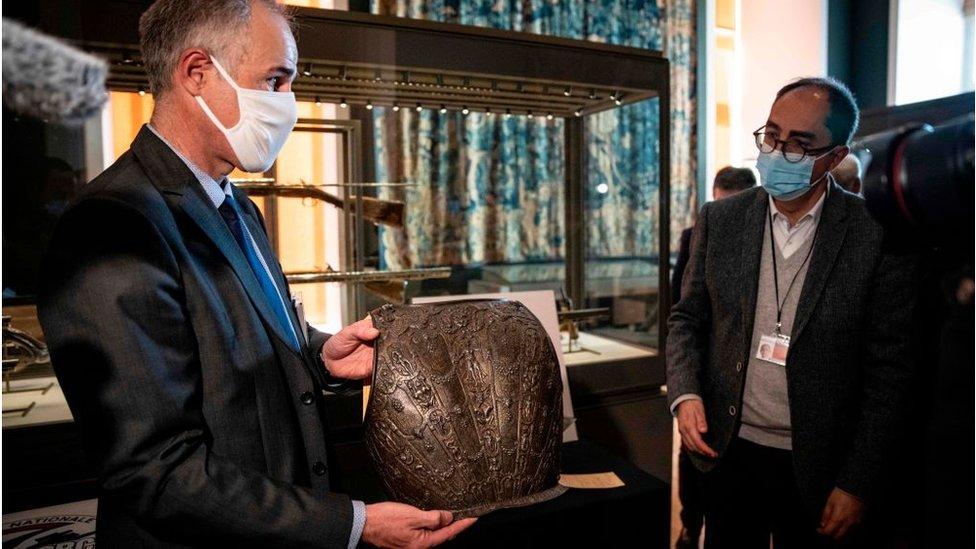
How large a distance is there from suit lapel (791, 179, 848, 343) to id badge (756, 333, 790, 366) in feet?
0.17

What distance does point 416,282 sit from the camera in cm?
340

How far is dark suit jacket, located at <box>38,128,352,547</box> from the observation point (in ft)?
3.18

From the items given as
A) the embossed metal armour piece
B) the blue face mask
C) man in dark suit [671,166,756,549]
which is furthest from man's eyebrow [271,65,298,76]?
man in dark suit [671,166,756,549]

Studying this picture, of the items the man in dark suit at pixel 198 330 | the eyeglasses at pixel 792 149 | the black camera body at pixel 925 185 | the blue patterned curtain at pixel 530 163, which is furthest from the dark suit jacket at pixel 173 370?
the blue patterned curtain at pixel 530 163

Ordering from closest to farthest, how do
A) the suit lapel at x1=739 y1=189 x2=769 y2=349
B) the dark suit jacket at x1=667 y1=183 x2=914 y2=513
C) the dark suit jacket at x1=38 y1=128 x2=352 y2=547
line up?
1. the dark suit jacket at x1=38 y1=128 x2=352 y2=547
2. the dark suit jacket at x1=667 y1=183 x2=914 y2=513
3. the suit lapel at x1=739 y1=189 x2=769 y2=349

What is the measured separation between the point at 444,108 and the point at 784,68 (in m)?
3.75

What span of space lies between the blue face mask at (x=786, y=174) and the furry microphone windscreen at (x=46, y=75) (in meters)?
2.25

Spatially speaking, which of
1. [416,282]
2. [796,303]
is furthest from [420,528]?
[416,282]

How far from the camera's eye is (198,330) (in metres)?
1.07

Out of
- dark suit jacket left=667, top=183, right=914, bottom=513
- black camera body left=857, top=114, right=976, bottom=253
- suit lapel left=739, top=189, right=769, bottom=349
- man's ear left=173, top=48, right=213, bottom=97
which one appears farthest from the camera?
suit lapel left=739, top=189, right=769, bottom=349

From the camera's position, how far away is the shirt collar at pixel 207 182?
1.21 m

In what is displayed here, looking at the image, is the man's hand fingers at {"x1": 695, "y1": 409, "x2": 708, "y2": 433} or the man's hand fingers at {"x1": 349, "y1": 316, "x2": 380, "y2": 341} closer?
the man's hand fingers at {"x1": 349, "y1": 316, "x2": 380, "y2": 341}

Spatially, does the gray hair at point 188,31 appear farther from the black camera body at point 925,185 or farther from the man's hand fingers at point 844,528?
the man's hand fingers at point 844,528

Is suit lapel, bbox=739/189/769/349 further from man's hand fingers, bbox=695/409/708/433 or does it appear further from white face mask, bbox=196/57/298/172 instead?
white face mask, bbox=196/57/298/172
